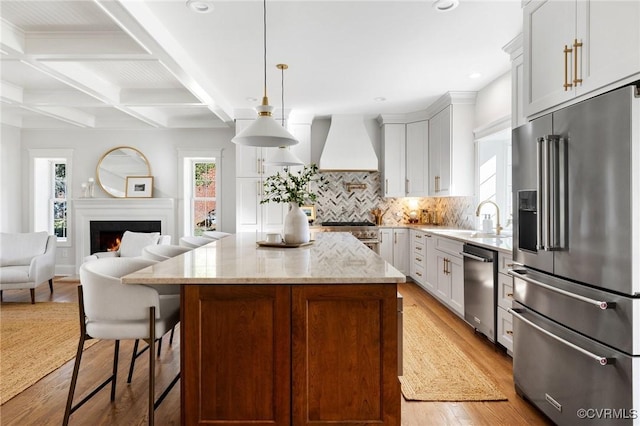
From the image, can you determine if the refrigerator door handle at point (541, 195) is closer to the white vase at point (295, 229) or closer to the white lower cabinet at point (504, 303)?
the white lower cabinet at point (504, 303)

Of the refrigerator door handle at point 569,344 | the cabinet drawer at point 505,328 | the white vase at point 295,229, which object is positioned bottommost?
the cabinet drawer at point 505,328

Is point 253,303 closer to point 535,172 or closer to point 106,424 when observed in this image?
point 106,424

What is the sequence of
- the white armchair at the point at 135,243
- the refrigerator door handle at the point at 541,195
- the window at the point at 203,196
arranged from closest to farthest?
the refrigerator door handle at the point at 541,195, the white armchair at the point at 135,243, the window at the point at 203,196

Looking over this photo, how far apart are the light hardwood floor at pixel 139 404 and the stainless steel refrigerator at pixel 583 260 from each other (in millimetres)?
251

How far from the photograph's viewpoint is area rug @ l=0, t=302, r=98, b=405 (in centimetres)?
275

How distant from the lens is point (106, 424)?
213 cm

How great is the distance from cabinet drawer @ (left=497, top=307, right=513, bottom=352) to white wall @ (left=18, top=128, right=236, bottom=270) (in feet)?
15.5

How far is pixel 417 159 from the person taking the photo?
5.96 metres

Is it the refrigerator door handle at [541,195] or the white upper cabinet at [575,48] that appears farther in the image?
the refrigerator door handle at [541,195]

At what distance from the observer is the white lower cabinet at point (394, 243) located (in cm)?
588

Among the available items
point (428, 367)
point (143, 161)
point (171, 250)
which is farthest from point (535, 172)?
point (143, 161)

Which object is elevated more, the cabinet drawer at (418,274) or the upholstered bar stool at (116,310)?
the upholstered bar stool at (116,310)

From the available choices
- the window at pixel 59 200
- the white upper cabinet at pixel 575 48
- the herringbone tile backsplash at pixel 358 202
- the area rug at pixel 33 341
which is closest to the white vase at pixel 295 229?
the white upper cabinet at pixel 575 48

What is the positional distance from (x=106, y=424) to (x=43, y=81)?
14.0 feet
